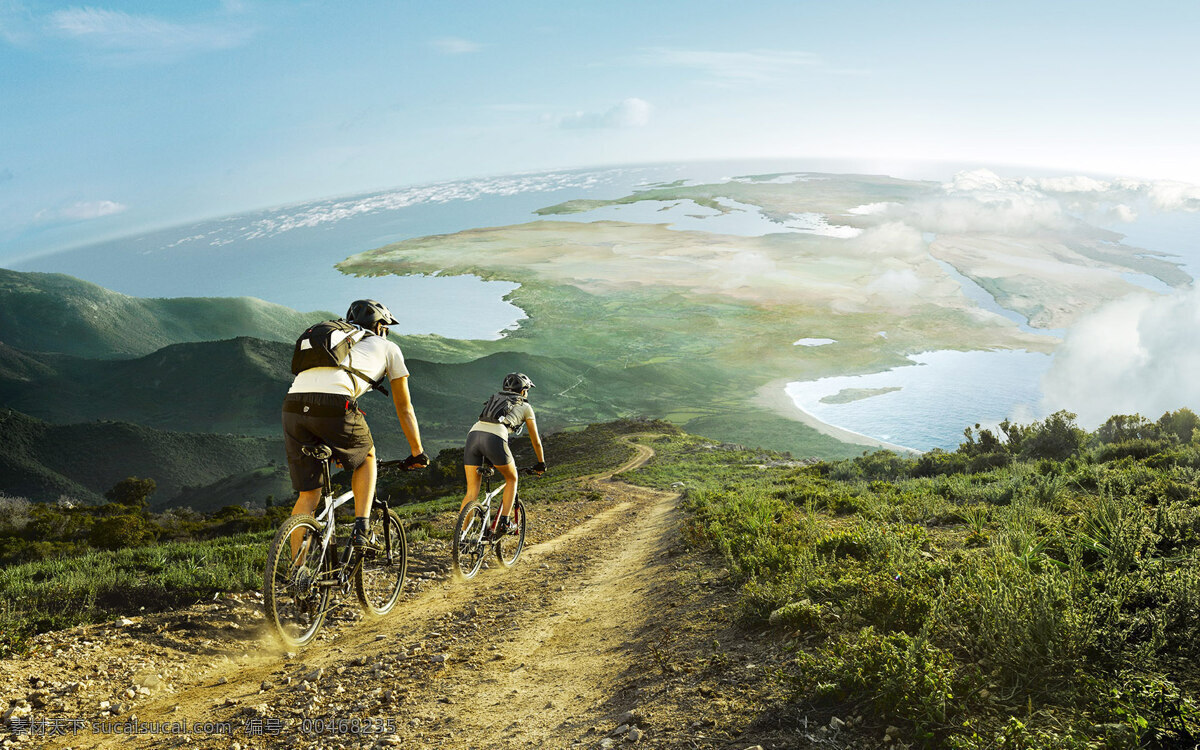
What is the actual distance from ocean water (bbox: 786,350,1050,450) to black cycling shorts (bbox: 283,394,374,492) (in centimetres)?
13750

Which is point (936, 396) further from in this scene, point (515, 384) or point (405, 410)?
point (405, 410)

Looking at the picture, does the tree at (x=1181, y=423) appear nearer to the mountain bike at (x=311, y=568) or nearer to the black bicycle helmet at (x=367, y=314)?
the black bicycle helmet at (x=367, y=314)

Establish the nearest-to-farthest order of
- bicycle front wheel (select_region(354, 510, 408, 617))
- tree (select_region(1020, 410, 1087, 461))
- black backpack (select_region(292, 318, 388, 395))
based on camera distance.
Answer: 1. black backpack (select_region(292, 318, 388, 395))
2. bicycle front wheel (select_region(354, 510, 408, 617))
3. tree (select_region(1020, 410, 1087, 461))

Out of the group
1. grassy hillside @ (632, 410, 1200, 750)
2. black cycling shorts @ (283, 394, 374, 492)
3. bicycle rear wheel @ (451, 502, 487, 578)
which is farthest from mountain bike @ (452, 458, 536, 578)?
grassy hillside @ (632, 410, 1200, 750)

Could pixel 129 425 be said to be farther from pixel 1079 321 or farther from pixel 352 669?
pixel 1079 321

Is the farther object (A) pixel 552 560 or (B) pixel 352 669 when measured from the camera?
(A) pixel 552 560

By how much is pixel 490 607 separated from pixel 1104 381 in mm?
211870

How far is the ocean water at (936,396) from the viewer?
140 meters

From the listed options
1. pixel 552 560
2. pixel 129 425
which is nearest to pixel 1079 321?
pixel 552 560

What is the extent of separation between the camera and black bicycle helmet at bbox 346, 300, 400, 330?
586 cm

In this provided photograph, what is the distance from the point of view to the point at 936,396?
160 metres

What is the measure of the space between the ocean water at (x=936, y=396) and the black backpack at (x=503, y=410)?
440ft

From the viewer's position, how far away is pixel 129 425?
4350 inches

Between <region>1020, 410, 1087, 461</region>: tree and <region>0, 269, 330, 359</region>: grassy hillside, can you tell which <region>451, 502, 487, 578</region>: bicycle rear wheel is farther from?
<region>0, 269, 330, 359</region>: grassy hillside
